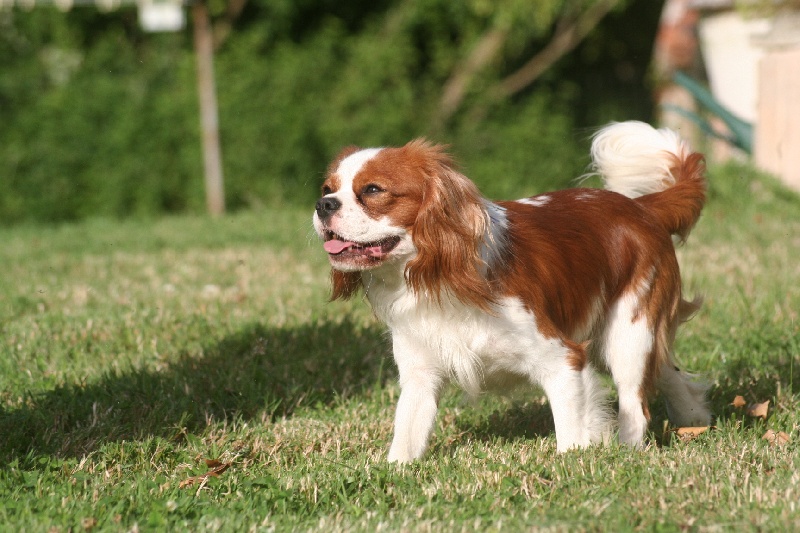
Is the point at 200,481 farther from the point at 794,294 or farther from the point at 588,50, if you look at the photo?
the point at 588,50

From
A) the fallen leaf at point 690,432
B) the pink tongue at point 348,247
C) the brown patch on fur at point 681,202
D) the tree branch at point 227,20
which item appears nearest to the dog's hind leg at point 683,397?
the fallen leaf at point 690,432

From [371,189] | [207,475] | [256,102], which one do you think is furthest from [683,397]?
[256,102]

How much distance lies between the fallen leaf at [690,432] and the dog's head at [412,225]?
1064 mm

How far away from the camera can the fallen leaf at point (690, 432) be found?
417cm

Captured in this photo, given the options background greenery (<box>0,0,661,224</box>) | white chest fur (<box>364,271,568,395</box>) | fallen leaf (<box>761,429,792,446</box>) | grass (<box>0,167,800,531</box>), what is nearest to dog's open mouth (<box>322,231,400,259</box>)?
white chest fur (<box>364,271,568,395</box>)

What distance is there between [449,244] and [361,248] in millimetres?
310

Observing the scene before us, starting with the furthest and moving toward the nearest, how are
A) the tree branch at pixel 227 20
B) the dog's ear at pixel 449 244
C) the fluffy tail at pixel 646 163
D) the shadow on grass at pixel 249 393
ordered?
1. the tree branch at pixel 227 20
2. the fluffy tail at pixel 646 163
3. the shadow on grass at pixel 249 393
4. the dog's ear at pixel 449 244

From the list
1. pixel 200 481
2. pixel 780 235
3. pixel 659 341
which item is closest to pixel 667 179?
pixel 659 341

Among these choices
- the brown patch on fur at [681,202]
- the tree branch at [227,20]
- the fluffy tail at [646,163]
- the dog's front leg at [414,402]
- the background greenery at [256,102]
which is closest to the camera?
the dog's front leg at [414,402]

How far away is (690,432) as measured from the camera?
4.21 metres

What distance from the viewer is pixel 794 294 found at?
634 centimetres

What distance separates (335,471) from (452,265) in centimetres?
85

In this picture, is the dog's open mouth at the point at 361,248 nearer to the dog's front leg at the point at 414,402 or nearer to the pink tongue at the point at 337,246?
the pink tongue at the point at 337,246

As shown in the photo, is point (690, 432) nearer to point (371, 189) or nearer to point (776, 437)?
point (776, 437)
